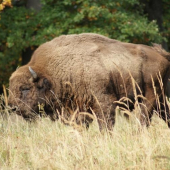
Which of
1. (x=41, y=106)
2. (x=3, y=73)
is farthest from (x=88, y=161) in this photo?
(x=3, y=73)

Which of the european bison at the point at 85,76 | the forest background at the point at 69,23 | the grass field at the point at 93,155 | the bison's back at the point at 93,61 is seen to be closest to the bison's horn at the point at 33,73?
the european bison at the point at 85,76

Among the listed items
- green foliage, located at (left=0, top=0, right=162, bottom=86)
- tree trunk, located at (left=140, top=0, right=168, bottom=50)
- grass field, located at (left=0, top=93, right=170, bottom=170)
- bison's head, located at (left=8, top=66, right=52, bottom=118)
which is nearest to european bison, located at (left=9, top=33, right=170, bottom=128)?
bison's head, located at (left=8, top=66, right=52, bottom=118)

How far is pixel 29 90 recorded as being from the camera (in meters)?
7.44

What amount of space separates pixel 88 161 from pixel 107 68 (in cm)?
295

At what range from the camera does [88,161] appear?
176 inches

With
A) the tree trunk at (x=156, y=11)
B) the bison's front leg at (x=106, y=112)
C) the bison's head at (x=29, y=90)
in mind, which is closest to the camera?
the bison's front leg at (x=106, y=112)

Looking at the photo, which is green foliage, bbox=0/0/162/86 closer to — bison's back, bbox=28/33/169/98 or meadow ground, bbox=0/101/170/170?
bison's back, bbox=28/33/169/98

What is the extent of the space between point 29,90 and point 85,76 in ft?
3.60

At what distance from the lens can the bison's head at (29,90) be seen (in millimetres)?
7289

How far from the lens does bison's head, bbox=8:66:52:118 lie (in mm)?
7289

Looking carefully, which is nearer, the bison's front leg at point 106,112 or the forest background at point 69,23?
the bison's front leg at point 106,112

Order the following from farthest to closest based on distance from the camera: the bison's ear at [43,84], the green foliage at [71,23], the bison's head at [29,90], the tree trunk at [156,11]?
the tree trunk at [156,11] → the green foliage at [71,23] → the bison's ear at [43,84] → the bison's head at [29,90]

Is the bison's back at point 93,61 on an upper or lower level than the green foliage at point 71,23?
upper

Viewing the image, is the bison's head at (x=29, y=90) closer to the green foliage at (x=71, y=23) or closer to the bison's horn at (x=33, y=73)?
the bison's horn at (x=33, y=73)
